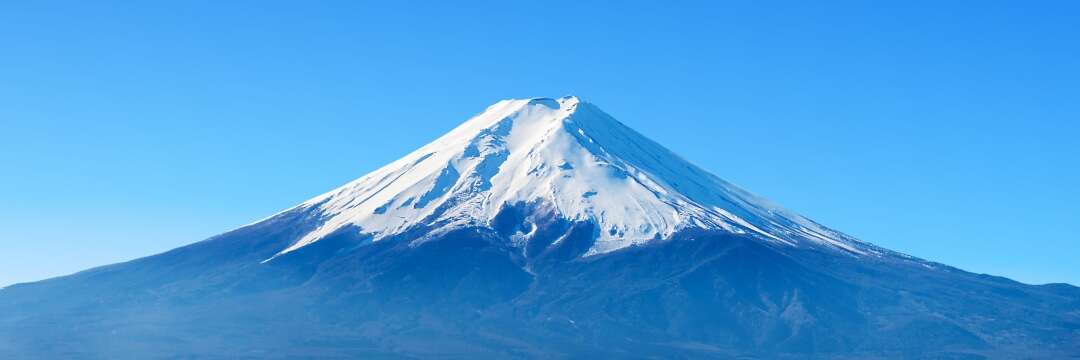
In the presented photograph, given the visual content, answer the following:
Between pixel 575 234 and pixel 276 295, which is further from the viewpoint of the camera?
pixel 575 234

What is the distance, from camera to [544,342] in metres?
170

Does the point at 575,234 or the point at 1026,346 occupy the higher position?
the point at 575,234

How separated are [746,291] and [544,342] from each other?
29728 millimetres

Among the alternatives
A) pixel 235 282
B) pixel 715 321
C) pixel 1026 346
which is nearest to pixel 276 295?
pixel 235 282

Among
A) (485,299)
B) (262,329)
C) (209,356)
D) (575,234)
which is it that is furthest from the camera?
(575,234)

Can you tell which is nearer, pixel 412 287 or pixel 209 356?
pixel 209 356

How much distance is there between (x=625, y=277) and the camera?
188125mm

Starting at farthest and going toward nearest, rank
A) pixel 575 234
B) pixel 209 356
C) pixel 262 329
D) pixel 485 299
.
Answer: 1. pixel 575 234
2. pixel 485 299
3. pixel 262 329
4. pixel 209 356

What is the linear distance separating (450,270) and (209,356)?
3834 cm

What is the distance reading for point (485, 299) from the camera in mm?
185250

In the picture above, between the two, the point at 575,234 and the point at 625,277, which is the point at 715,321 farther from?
the point at 575,234

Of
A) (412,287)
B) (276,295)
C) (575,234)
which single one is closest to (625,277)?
(575,234)

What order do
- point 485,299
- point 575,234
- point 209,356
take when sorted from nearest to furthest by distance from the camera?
point 209,356
point 485,299
point 575,234

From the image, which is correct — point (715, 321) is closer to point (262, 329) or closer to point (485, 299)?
point (485, 299)
